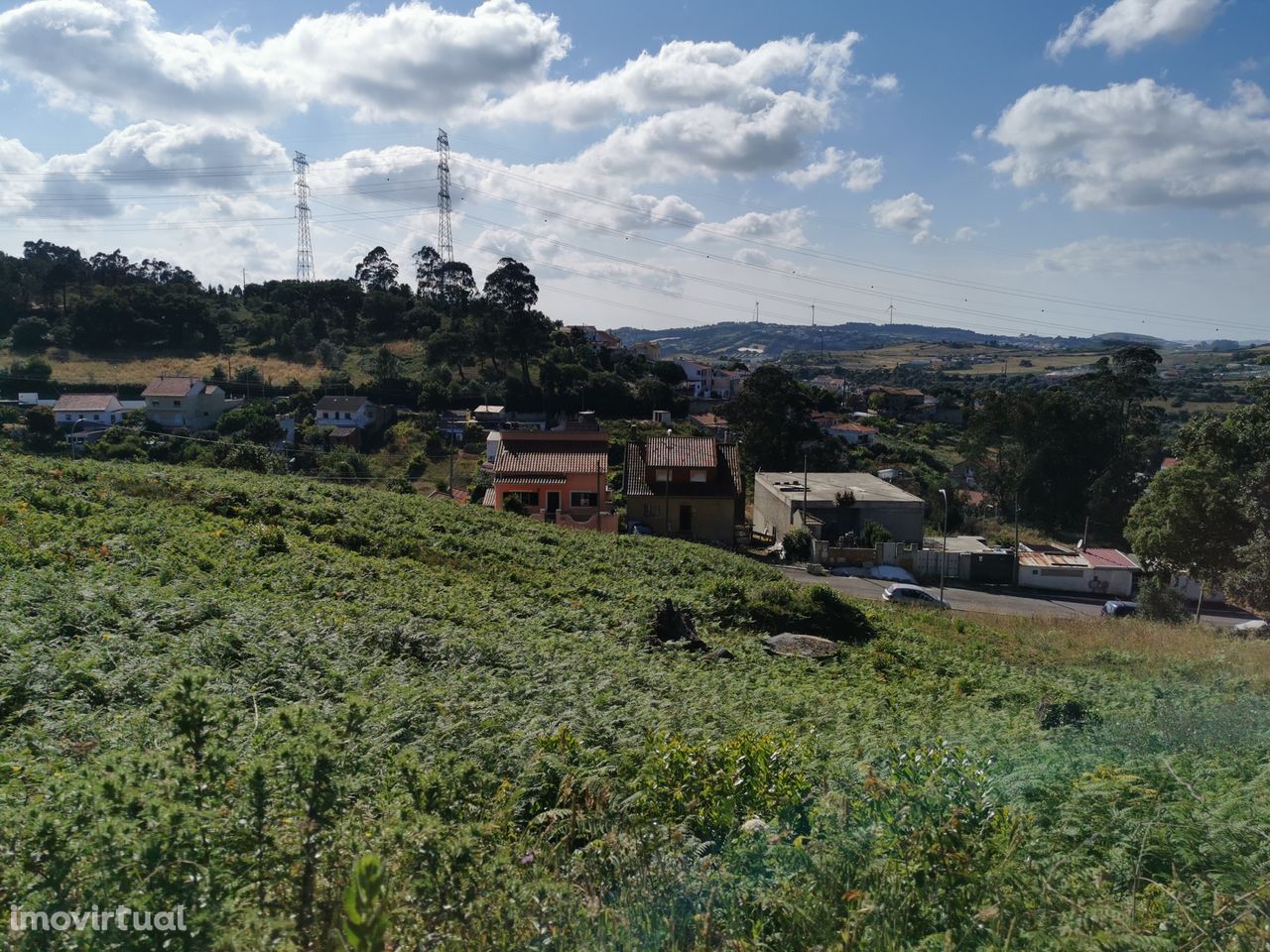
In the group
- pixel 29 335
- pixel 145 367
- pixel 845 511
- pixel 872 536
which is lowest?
pixel 872 536

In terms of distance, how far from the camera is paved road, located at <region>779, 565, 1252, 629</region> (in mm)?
30078

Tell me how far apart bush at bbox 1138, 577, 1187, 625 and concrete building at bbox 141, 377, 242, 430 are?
52.9 m

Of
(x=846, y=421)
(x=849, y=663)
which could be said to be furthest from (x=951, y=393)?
(x=849, y=663)

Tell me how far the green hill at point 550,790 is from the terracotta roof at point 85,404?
45.2m

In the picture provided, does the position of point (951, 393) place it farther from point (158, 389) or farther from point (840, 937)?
point (840, 937)

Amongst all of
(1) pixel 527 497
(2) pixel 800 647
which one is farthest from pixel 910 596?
(1) pixel 527 497

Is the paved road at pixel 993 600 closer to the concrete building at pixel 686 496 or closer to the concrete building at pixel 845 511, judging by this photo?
the concrete building at pixel 845 511

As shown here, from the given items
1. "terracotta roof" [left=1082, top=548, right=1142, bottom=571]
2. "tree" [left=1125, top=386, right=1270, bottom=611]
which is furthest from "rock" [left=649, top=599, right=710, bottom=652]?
"terracotta roof" [left=1082, top=548, right=1142, bottom=571]

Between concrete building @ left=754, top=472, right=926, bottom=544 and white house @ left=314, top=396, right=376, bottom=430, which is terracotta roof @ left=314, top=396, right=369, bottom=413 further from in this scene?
concrete building @ left=754, top=472, right=926, bottom=544

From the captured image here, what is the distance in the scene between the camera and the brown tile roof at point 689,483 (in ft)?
124

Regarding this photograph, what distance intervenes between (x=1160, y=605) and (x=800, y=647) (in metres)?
20.2

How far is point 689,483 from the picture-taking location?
1492 inches

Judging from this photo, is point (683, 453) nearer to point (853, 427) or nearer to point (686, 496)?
point (686, 496)

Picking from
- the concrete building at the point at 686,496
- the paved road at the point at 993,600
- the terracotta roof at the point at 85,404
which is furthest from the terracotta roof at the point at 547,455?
the terracotta roof at the point at 85,404
